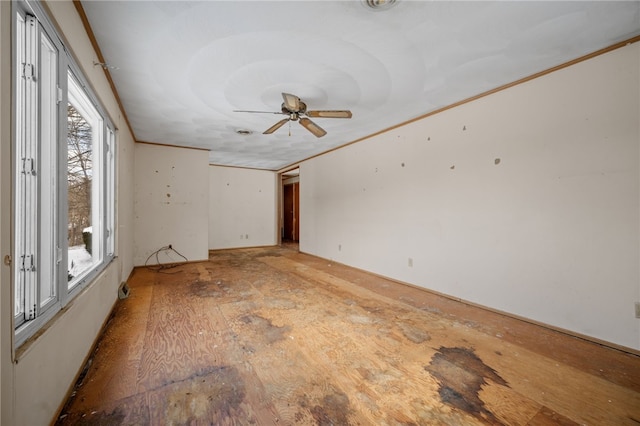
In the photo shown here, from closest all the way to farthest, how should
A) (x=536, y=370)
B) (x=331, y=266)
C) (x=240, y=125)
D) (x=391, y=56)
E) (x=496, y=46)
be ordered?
(x=536, y=370) < (x=496, y=46) < (x=391, y=56) < (x=240, y=125) < (x=331, y=266)

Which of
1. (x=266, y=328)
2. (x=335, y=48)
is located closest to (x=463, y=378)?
(x=266, y=328)

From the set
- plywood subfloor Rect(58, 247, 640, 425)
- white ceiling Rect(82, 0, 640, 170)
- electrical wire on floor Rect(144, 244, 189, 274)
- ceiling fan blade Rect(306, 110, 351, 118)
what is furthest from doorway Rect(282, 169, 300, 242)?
plywood subfloor Rect(58, 247, 640, 425)

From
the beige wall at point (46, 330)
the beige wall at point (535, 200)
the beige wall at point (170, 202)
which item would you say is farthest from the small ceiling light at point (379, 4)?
the beige wall at point (170, 202)

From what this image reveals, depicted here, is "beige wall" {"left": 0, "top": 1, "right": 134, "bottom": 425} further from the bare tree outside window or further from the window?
the bare tree outside window

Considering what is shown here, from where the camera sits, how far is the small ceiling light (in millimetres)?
1611

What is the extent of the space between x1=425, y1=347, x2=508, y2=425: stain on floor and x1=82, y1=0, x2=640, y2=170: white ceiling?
8.20 ft

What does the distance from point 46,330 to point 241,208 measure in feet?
20.3

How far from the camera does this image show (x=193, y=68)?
2375 millimetres

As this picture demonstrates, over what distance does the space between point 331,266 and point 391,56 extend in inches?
150

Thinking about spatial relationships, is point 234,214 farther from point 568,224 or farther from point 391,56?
point 568,224

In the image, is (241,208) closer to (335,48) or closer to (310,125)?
(310,125)

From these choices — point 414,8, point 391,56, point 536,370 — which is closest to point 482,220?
point 536,370

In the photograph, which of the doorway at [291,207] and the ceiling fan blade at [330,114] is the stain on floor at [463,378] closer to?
the ceiling fan blade at [330,114]

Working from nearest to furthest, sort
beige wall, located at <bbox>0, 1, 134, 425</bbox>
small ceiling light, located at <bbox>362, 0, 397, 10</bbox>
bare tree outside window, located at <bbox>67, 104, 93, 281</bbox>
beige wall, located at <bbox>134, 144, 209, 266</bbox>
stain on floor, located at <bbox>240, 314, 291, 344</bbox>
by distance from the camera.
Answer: beige wall, located at <bbox>0, 1, 134, 425</bbox> → small ceiling light, located at <bbox>362, 0, 397, 10</bbox> → bare tree outside window, located at <bbox>67, 104, 93, 281</bbox> → stain on floor, located at <bbox>240, 314, 291, 344</bbox> → beige wall, located at <bbox>134, 144, 209, 266</bbox>
